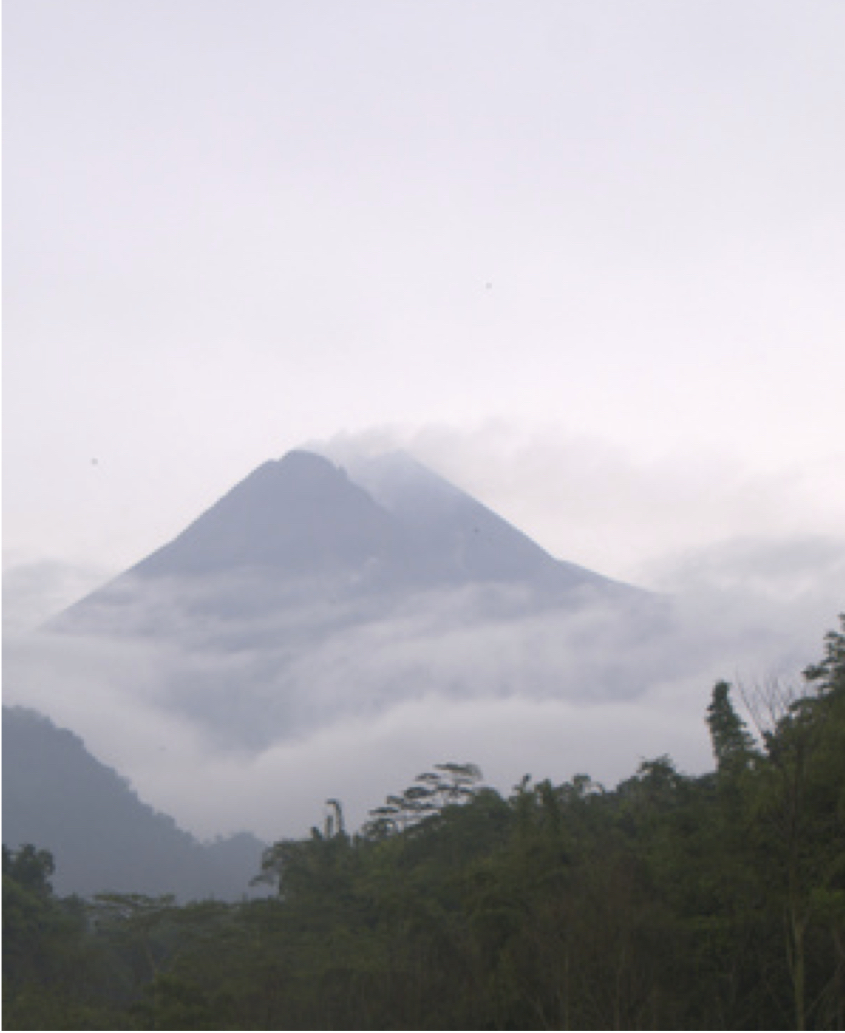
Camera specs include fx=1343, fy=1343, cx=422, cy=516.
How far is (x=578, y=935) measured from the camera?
16.0 meters

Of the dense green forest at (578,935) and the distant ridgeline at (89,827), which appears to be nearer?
the dense green forest at (578,935)

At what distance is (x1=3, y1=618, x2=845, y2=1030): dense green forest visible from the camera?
1539 centimetres

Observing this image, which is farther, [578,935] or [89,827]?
[89,827]

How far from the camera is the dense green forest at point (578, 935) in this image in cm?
1539

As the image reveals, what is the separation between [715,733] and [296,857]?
16.9 m

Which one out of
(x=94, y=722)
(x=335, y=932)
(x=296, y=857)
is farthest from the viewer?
(x=94, y=722)

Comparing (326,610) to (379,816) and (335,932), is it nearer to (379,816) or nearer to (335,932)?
(379,816)

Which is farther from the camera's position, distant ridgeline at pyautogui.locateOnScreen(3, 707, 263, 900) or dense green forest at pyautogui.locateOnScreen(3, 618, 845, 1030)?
distant ridgeline at pyautogui.locateOnScreen(3, 707, 263, 900)

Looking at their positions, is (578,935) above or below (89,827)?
below

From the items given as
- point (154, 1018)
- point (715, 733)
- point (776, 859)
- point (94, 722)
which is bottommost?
point (154, 1018)

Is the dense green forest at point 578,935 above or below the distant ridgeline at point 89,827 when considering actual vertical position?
below

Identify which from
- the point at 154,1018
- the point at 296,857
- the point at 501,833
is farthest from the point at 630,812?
the point at 154,1018

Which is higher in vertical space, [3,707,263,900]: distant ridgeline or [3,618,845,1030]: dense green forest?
[3,707,263,900]: distant ridgeline

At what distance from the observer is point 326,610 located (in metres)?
200
